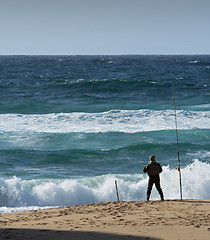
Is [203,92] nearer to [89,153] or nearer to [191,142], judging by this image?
[191,142]

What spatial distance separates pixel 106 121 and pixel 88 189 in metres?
12.1

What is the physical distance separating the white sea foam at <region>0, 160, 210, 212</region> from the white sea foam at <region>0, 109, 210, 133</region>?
851 centimetres

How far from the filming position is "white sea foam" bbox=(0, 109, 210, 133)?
24.8 m

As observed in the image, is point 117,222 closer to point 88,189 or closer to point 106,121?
point 88,189

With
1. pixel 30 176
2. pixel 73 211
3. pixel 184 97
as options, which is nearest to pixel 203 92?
pixel 184 97

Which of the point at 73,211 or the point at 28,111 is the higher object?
the point at 28,111

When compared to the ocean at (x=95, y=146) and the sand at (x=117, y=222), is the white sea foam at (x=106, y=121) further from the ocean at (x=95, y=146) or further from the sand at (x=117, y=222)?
the sand at (x=117, y=222)

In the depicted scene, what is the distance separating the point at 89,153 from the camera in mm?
20031

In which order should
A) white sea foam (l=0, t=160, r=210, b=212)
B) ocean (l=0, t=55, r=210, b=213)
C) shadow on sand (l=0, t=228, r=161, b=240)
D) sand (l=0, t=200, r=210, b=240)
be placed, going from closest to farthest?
shadow on sand (l=0, t=228, r=161, b=240) → sand (l=0, t=200, r=210, b=240) → white sea foam (l=0, t=160, r=210, b=212) → ocean (l=0, t=55, r=210, b=213)

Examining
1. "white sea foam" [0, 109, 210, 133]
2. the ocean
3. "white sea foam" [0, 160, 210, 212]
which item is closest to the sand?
the ocean

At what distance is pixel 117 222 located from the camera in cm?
895

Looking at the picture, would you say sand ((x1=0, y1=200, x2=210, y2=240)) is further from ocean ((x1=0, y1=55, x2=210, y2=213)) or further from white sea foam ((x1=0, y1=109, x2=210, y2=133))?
white sea foam ((x1=0, y1=109, x2=210, y2=133))

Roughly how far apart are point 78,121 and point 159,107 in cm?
700

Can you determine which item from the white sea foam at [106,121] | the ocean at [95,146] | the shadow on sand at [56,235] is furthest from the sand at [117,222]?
the white sea foam at [106,121]
